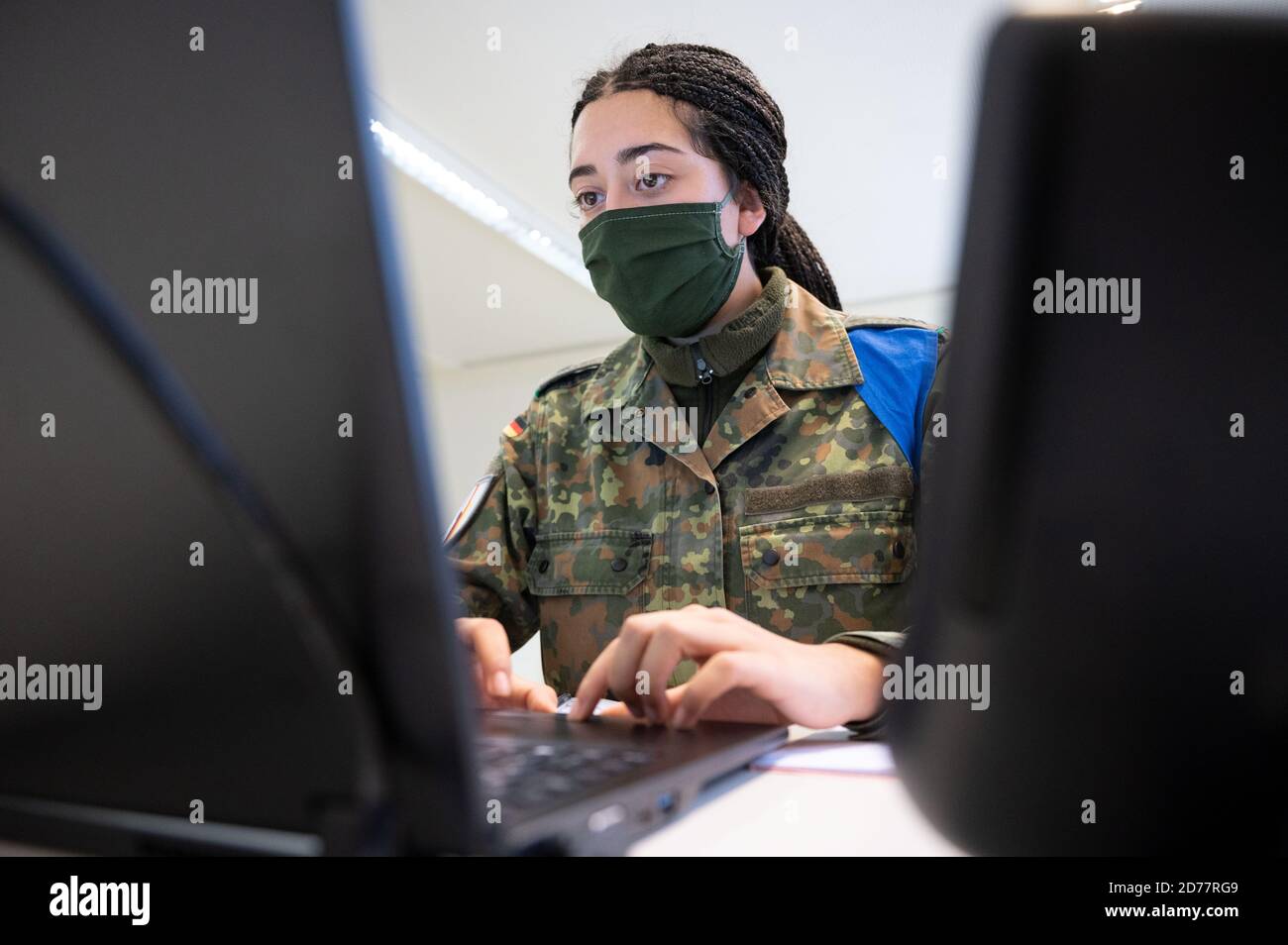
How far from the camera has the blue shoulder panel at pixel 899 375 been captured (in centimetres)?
95

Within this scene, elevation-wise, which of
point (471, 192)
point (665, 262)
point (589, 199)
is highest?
point (471, 192)

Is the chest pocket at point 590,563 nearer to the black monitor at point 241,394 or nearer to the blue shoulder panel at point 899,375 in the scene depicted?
the blue shoulder panel at point 899,375

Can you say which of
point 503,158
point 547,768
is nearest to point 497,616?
point 547,768

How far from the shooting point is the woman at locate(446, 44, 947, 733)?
0.92 m

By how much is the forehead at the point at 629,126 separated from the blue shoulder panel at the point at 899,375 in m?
0.34

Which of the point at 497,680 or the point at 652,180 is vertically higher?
the point at 652,180

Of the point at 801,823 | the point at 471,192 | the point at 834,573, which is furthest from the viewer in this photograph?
the point at 471,192

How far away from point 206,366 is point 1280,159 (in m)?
0.32

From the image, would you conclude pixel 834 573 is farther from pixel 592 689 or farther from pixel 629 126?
pixel 629 126

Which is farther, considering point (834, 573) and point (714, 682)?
point (834, 573)

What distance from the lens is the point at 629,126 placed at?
105cm

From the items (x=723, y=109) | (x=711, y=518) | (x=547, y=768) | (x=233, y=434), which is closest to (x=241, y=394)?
(x=233, y=434)

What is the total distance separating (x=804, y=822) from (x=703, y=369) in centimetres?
73

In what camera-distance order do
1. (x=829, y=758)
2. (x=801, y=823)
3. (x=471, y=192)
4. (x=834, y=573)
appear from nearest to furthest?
(x=801, y=823)
(x=829, y=758)
(x=834, y=573)
(x=471, y=192)
